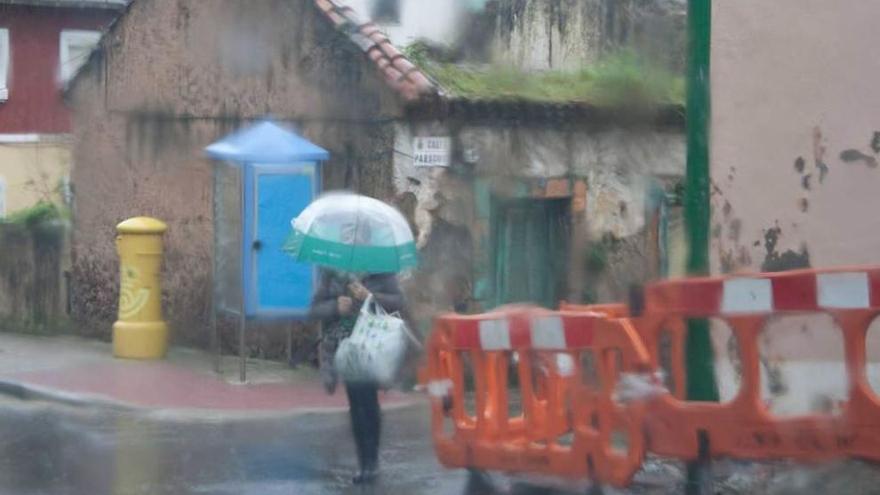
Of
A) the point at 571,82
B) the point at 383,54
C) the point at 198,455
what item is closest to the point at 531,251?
the point at 571,82

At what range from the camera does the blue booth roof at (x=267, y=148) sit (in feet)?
46.5

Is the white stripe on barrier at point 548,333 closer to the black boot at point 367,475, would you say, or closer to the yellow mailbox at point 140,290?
the black boot at point 367,475

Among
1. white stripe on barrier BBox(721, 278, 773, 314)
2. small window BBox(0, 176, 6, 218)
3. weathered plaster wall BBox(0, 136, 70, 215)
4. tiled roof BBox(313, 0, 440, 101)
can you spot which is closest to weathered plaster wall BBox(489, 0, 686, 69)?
tiled roof BBox(313, 0, 440, 101)

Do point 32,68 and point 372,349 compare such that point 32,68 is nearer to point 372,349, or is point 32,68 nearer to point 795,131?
point 372,349

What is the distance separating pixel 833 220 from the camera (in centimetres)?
965

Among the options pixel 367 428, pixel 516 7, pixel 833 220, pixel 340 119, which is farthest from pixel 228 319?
pixel 833 220

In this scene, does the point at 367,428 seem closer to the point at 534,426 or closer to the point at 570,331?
the point at 534,426

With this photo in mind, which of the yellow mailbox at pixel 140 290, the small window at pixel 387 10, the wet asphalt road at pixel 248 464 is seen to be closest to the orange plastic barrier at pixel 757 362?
the wet asphalt road at pixel 248 464

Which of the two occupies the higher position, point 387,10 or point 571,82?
point 387,10

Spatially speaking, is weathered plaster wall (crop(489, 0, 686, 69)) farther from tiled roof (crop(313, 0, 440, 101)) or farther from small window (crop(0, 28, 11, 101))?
small window (crop(0, 28, 11, 101))

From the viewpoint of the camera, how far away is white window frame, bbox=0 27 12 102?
88.4 ft

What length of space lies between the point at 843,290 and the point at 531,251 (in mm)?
8534

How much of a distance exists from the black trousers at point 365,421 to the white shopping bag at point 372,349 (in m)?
0.17

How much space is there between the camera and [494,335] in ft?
29.8
